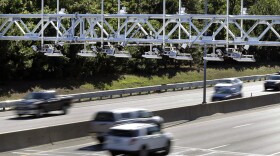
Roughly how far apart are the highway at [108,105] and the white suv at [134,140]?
11776 millimetres

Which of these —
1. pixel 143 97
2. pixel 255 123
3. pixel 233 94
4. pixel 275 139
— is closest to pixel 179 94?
pixel 143 97

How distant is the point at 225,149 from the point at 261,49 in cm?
7359

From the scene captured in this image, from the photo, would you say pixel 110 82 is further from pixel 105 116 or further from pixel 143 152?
pixel 143 152

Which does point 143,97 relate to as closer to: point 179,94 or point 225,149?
point 179,94

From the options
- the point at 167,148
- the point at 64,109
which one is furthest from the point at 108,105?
the point at 167,148

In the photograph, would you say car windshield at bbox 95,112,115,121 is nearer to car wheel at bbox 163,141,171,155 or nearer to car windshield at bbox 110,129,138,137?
car wheel at bbox 163,141,171,155

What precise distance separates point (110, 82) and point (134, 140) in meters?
49.6

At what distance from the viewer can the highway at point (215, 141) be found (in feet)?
95.0

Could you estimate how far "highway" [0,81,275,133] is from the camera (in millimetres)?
39938

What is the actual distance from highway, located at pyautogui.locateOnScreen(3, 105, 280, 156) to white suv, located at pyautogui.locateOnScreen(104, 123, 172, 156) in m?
1.66

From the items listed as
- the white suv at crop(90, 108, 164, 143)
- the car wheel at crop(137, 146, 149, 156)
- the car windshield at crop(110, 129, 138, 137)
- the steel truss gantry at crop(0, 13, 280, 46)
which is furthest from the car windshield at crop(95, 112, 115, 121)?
the steel truss gantry at crop(0, 13, 280, 46)

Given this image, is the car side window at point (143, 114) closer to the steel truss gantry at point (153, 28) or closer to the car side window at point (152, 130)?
the car side window at point (152, 130)

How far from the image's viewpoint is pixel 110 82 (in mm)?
75375

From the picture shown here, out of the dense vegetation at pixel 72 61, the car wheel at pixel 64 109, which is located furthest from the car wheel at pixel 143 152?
the dense vegetation at pixel 72 61
